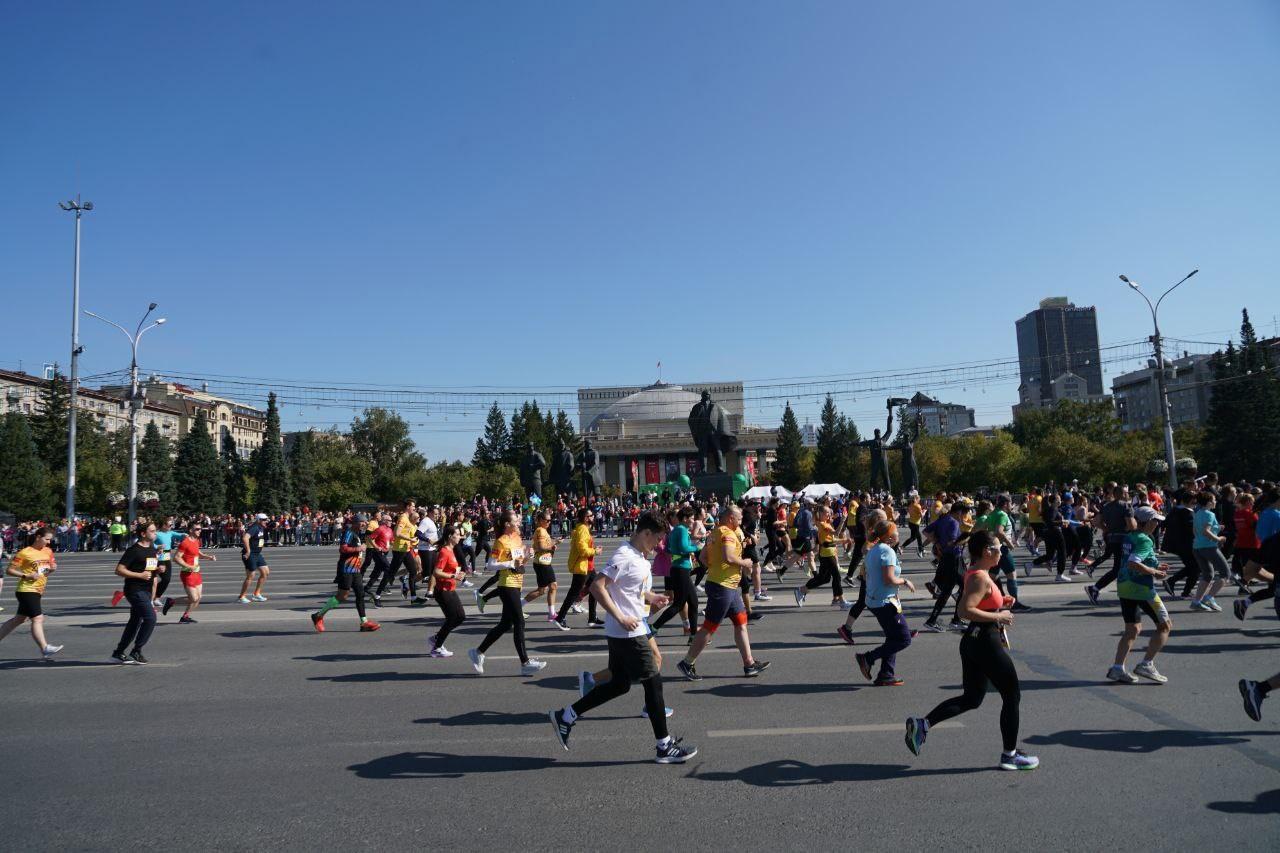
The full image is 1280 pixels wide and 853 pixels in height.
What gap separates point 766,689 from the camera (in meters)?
7.71

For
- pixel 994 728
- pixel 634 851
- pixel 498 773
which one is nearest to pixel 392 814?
pixel 498 773

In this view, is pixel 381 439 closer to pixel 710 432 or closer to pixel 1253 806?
pixel 710 432

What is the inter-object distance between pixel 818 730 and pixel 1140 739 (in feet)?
7.33

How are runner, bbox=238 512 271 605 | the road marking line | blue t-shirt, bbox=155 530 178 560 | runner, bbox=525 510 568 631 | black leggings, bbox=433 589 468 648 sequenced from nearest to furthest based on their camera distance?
the road marking line → black leggings, bbox=433 589 468 648 → runner, bbox=525 510 568 631 → blue t-shirt, bbox=155 530 178 560 → runner, bbox=238 512 271 605

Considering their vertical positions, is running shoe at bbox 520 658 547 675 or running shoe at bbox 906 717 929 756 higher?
running shoe at bbox 906 717 929 756

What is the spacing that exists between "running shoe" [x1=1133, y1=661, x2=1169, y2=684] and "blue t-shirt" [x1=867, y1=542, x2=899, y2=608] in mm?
2219

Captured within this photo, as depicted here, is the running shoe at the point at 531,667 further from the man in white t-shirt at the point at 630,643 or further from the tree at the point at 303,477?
the tree at the point at 303,477

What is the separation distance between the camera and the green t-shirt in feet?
24.1

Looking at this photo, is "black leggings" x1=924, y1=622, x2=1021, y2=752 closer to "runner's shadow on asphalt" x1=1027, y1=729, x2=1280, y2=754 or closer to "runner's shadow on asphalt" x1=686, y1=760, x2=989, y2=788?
"runner's shadow on asphalt" x1=686, y1=760, x2=989, y2=788

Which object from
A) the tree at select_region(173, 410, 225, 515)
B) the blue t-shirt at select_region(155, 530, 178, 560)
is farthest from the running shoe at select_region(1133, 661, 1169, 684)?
the tree at select_region(173, 410, 225, 515)

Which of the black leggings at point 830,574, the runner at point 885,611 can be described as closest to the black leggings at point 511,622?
the runner at point 885,611

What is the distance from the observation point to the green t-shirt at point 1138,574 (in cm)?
735

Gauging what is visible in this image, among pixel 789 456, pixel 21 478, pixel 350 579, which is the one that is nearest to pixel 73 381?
pixel 21 478

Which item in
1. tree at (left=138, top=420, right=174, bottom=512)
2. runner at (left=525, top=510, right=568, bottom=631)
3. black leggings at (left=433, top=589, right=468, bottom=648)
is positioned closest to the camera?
black leggings at (left=433, top=589, right=468, bottom=648)
